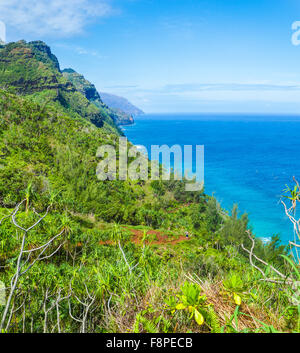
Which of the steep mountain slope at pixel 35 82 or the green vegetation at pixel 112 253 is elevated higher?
the steep mountain slope at pixel 35 82

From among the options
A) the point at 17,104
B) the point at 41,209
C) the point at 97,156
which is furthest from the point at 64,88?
the point at 41,209

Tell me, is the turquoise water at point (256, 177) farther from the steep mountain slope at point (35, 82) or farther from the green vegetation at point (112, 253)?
the steep mountain slope at point (35, 82)

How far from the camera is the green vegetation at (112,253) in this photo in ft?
5.49

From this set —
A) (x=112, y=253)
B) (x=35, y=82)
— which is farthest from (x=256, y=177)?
(x=35, y=82)

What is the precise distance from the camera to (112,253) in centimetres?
1159

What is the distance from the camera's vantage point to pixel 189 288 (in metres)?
1.47

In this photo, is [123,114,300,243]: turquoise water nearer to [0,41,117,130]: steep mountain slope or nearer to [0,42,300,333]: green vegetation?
[0,42,300,333]: green vegetation

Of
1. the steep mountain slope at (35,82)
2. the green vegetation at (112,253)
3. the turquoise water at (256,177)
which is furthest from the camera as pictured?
the steep mountain slope at (35,82)

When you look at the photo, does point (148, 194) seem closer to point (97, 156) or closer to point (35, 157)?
point (97, 156)

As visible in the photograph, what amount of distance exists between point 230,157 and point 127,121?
434 feet

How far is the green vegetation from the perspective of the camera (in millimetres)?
1674

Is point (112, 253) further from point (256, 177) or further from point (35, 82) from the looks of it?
point (35, 82)

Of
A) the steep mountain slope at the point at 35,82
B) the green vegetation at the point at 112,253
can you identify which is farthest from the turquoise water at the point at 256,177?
the steep mountain slope at the point at 35,82
